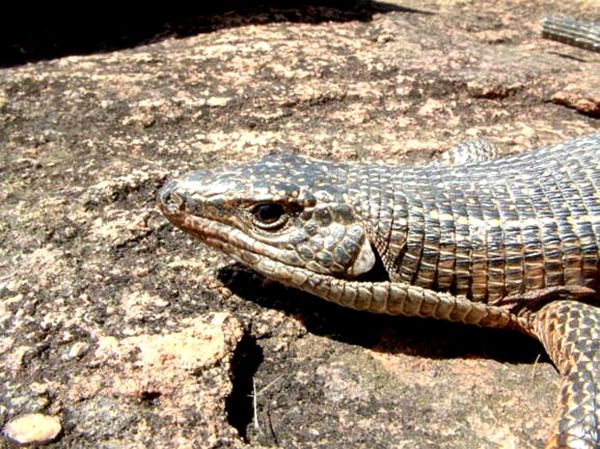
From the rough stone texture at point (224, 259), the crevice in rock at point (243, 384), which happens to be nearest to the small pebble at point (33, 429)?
the rough stone texture at point (224, 259)

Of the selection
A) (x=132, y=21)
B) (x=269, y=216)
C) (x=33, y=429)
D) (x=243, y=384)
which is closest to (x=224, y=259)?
(x=269, y=216)

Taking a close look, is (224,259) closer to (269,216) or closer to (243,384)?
(269,216)

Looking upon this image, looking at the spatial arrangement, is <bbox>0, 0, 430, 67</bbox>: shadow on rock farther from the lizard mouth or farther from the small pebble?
the small pebble

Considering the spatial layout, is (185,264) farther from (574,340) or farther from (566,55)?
(566,55)

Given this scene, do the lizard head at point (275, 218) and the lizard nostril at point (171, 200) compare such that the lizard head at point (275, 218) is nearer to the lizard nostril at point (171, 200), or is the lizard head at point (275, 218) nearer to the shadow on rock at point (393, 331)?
the lizard nostril at point (171, 200)

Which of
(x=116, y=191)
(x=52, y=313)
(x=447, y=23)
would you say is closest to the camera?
(x=52, y=313)

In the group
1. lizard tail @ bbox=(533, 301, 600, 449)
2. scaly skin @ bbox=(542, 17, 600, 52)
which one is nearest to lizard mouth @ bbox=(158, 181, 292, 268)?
lizard tail @ bbox=(533, 301, 600, 449)

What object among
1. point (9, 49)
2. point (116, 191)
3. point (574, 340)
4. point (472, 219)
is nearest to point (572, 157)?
point (472, 219)

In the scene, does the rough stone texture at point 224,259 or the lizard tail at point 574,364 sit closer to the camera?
the lizard tail at point 574,364
